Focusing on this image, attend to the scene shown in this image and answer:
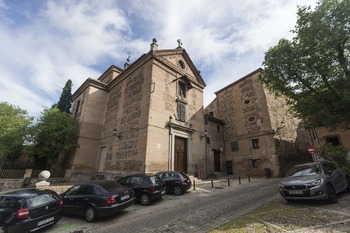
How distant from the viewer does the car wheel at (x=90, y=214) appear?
6.54 meters

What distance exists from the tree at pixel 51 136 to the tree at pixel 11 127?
3.17ft

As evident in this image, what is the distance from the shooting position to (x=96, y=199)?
21.6ft

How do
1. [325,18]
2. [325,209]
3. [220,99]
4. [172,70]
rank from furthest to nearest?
1. [220,99]
2. [172,70]
3. [325,18]
4. [325,209]

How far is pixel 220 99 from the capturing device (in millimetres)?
25859

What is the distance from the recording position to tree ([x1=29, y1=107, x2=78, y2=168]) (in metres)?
17.3

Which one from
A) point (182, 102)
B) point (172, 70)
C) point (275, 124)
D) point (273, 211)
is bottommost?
point (273, 211)

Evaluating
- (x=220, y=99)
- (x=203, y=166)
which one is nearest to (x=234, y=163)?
(x=203, y=166)

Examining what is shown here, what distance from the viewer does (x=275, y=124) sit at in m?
19.9

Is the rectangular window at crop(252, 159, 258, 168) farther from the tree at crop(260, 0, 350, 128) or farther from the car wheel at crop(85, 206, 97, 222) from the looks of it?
the car wheel at crop(85, 206, 97, 222)

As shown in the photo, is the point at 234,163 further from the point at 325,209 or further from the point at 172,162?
the point at 325,209

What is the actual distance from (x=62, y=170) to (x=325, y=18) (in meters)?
26.0

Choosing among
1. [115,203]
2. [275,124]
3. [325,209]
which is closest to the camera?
[325,209]

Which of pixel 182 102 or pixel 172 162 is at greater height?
pixel 182 102

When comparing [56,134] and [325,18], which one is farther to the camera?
[56,134]
